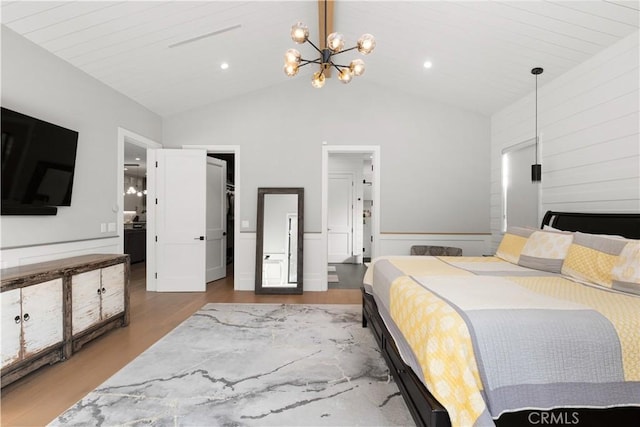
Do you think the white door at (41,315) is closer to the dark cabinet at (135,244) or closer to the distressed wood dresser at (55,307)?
the distressed wood dresser at (55,307)

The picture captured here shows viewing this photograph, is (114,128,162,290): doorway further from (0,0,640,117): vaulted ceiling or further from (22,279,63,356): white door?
(22,279,63,356): white door

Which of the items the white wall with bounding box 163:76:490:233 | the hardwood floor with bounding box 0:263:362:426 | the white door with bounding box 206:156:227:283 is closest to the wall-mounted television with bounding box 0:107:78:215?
the hardwood floor with bounding box 0:263:362:426

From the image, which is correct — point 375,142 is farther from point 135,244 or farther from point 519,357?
point 135,244

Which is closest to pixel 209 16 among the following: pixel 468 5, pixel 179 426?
pixel 468 5

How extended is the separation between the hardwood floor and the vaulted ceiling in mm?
2813

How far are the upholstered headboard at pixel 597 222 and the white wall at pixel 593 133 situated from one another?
0.13m

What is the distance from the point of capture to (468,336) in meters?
1.23

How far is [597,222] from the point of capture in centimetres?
261

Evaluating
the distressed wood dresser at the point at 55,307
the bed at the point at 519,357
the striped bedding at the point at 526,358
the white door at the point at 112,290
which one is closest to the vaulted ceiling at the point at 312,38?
the distressed wood dresser at the point at 55,307

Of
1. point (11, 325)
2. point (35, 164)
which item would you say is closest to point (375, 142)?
point (35, 164)

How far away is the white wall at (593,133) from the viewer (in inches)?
97.0

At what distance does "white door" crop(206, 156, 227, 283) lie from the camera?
5027 mm

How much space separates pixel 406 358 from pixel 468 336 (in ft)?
1.61

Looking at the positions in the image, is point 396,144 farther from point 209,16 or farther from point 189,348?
point 189,348
